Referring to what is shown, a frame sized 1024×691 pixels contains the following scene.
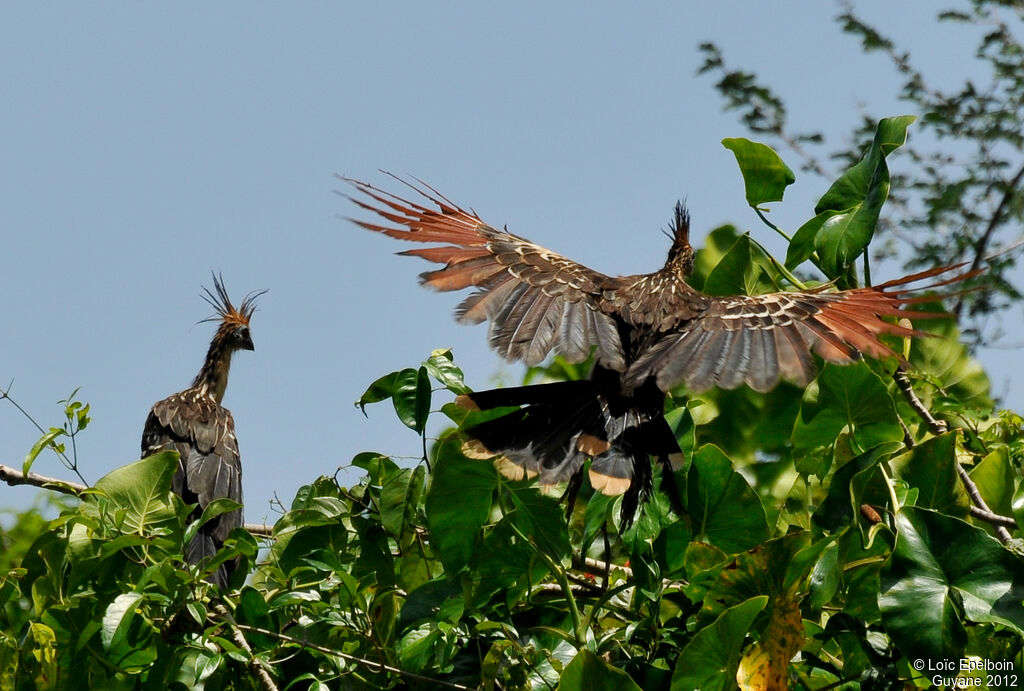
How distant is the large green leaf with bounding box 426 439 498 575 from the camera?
243 centimetres

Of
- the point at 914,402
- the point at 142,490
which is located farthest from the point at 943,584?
the point at 142,490

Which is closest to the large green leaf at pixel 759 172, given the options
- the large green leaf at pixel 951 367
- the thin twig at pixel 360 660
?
the large green leaf at pixel 951 367

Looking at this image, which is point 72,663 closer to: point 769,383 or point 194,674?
point 194,674

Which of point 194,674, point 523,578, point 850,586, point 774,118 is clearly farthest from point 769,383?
point 774,118

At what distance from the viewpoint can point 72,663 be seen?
2510mm

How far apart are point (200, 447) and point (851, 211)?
347 centimetres

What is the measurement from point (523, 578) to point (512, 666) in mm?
197

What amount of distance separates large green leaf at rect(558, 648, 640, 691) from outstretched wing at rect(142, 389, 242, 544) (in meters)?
3.17

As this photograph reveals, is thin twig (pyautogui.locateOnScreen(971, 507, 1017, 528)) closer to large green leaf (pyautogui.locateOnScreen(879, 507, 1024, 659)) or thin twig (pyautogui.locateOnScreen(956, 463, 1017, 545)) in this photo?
thin twig (pyautogui.locateOnScreen(956, 463, 1017, 545))

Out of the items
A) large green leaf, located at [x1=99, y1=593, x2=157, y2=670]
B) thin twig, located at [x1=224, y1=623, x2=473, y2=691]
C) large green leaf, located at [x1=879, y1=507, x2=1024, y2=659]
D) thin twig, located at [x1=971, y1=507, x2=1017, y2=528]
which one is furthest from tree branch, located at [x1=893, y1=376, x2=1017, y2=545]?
large green leaf, located at [x1=99, y1=593, x2=157, y2=670]

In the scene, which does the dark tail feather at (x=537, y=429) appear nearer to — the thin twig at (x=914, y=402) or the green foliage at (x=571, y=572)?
the green foliage at (x=571, y=572)

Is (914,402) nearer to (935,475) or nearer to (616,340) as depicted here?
(935,475)

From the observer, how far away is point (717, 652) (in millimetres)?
2012

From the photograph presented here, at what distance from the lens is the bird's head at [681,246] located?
3.93m
